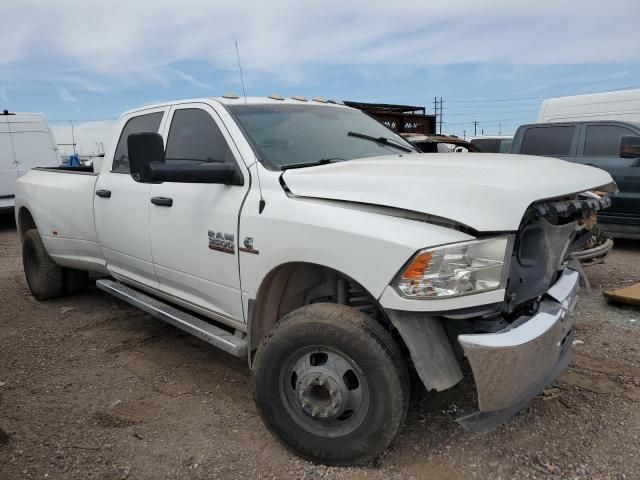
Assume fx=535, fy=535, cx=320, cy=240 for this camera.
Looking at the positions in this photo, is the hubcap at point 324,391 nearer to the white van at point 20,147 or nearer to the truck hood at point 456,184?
the truck hood at point 456,184

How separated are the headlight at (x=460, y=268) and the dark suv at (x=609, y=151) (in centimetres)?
555

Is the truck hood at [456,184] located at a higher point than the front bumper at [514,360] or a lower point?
higher

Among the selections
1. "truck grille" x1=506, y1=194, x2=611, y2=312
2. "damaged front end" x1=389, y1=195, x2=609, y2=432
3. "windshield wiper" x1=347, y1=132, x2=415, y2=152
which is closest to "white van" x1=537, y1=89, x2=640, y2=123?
"windshield wiper" x1=347, y1=132, x2=415, y2=152

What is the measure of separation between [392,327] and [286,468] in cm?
88

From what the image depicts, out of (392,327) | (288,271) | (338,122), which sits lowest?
(392,327)

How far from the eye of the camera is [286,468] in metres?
2.66

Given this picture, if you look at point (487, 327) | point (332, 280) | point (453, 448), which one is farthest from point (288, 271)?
point (453, 448)

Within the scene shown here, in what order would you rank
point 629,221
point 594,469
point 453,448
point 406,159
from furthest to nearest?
point 629,221 → point 406,159 → point 453,448 → point 594,469

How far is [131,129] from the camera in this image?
4438 mm

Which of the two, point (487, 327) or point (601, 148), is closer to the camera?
point (487, 327)

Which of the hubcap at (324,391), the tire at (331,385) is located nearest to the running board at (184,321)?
the tire at (331,385)

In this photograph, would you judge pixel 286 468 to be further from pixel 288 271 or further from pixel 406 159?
pixel 406 159

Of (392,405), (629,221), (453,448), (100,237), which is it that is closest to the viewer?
(392,405)

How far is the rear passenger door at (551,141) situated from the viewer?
774 cm
